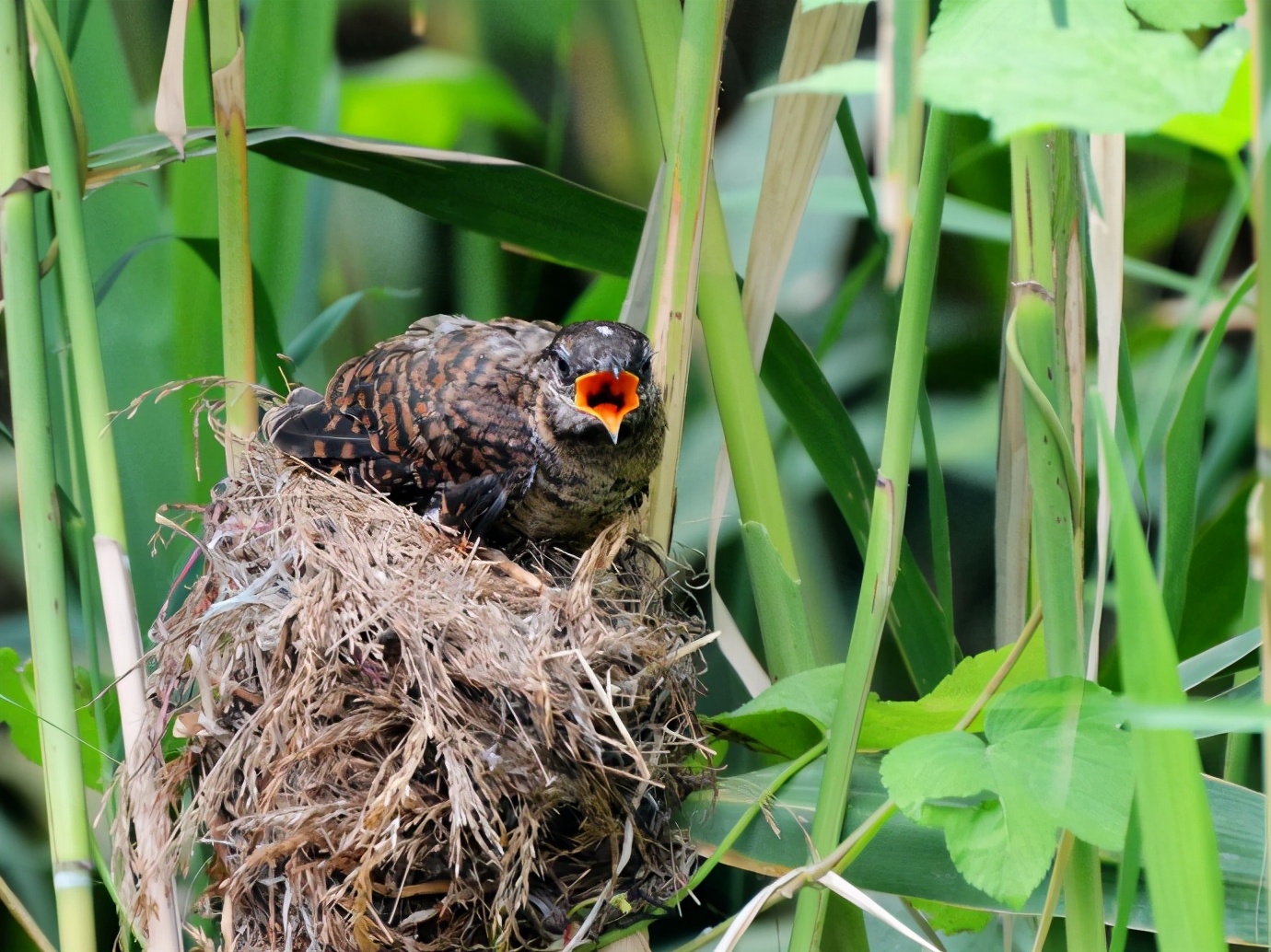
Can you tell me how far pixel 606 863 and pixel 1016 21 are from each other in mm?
787

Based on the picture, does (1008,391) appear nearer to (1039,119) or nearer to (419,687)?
(419,687)

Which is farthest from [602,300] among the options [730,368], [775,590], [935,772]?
[935,772]

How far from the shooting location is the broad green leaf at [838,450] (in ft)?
3.84

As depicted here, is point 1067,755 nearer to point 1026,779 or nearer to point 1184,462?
point 1026,779

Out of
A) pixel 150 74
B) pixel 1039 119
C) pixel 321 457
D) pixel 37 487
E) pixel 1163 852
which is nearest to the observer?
pixel 1039 119

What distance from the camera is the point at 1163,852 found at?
0.41m

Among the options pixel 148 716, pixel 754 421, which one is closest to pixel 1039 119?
pixel 754 421

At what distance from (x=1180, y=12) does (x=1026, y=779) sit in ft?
1.27

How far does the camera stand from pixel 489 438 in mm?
1234

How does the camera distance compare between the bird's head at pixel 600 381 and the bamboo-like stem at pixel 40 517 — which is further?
the bird's head at pixel 600 381

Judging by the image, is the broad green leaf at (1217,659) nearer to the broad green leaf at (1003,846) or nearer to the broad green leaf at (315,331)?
the broad green leaf at (1003,846)

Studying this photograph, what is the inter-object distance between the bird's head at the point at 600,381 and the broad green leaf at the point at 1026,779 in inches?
20.6

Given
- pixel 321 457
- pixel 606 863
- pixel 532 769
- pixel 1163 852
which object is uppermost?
pixel 1163 852

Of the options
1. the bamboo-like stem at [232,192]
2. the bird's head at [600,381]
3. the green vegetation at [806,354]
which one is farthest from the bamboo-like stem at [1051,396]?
the bamboo-like stem at [232,192]
